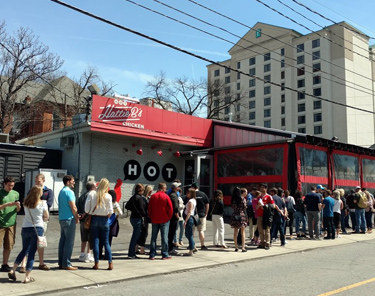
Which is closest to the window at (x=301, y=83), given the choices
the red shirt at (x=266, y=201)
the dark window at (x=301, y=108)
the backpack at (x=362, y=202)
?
the dark window at (x=301, y=108)

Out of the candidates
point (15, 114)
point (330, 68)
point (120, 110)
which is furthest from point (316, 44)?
point (120, 110)

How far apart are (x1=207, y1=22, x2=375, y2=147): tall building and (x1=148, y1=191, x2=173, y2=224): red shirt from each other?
54060 mm

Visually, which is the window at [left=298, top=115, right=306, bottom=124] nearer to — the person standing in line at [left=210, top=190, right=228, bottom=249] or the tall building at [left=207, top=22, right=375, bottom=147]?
the tall building at [left=207, top=22, right=375, bottom=147]

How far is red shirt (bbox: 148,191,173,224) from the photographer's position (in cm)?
909

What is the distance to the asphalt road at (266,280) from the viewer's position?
6241mm

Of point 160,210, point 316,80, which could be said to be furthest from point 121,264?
point 316,80

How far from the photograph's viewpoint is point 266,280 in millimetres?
7047

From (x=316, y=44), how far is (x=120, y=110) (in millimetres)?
64079

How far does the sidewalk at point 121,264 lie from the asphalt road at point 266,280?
29 cm

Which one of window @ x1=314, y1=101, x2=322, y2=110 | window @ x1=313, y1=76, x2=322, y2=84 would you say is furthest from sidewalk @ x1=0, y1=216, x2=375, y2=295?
window @ x1=313, y1=76, x2=322, y2=84

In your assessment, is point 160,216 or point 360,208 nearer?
point 160,216

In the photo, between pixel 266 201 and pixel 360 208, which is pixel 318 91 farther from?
pixel 266 201

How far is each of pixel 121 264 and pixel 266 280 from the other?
326cm

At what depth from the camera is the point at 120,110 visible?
54.8 ft
